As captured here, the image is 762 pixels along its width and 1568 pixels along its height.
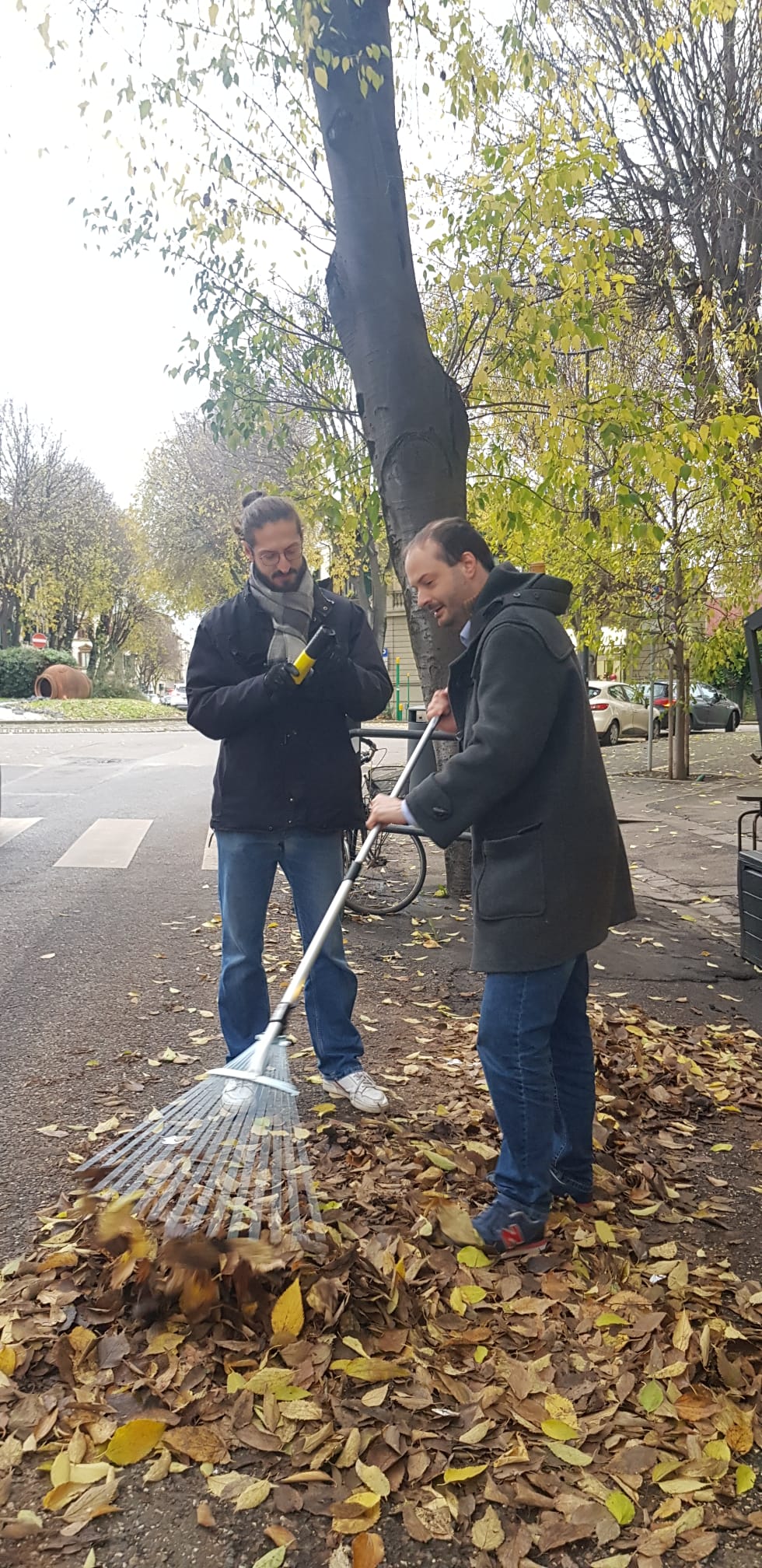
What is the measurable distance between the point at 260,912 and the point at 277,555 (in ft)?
4.24

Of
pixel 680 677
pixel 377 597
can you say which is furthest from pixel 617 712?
pixel 377 597

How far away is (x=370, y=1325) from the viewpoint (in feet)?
9.14

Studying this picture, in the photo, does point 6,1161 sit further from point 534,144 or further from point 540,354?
point 534,144

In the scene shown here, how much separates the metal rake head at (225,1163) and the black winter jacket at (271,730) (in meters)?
1.08

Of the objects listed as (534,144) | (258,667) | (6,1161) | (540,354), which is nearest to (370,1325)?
(6,1161)

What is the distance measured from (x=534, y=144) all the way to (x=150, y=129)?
8.51 feet

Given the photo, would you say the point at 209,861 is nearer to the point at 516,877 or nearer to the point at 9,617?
the point at 516,877

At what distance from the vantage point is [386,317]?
7.04m

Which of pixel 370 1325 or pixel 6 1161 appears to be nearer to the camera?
pixel 370 1325

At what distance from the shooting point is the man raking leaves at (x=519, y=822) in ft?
9.24

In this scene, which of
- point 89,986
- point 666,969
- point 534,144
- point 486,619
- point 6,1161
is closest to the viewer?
point 486,619

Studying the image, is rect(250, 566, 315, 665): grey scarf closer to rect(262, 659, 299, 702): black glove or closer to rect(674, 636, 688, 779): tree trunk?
rect(262, 659, 299, 702): black glove

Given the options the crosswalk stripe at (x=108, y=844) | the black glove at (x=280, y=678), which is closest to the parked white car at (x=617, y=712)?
the crosswalk stripe at (x=108, y=844)

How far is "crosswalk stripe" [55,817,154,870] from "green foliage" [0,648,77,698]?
2885 cm
